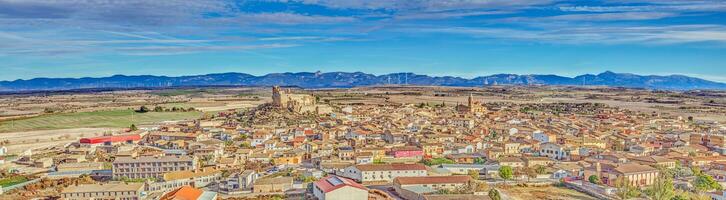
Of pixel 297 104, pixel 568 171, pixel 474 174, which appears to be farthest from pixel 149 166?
pixel 297 104

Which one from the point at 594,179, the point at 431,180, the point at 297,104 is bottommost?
the point at 594,179

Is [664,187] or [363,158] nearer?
[664,187]

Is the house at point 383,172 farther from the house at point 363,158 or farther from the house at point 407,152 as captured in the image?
the house at point 407,152

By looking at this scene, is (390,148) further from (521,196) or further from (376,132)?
(521,196)

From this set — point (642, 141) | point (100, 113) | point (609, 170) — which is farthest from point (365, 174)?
point (100, 113)

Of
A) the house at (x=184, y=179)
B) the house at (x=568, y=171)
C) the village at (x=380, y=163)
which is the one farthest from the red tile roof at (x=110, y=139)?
the house at (x=568, y=171)

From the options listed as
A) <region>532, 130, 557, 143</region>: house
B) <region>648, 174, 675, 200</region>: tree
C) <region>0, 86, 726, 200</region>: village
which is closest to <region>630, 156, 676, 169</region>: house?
<region>0, 86, 726, 200</region>: village

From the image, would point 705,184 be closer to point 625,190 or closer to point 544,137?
point 625,190
